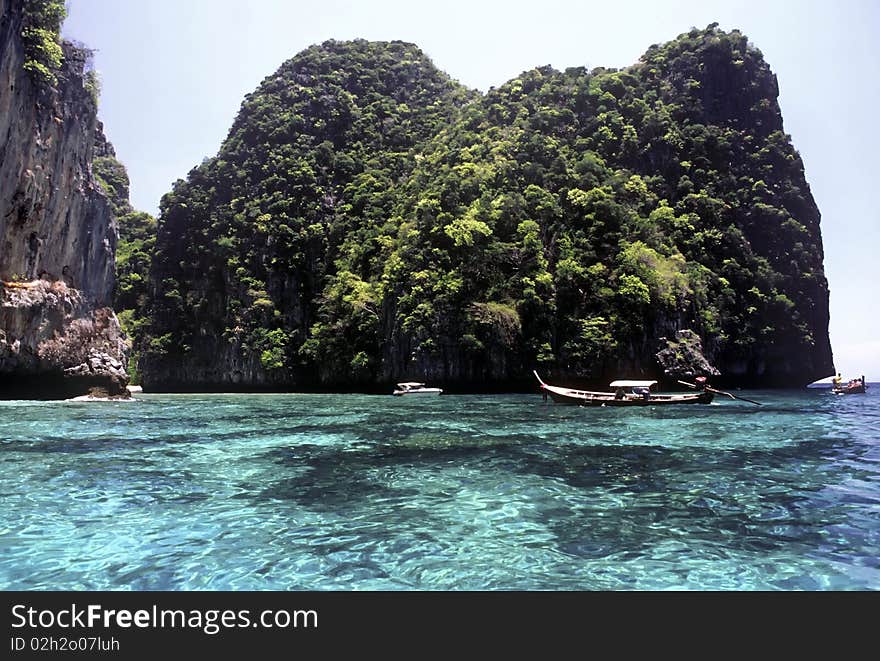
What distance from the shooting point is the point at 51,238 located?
97.4ft

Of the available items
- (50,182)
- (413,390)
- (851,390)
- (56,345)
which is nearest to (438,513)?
(56,345)

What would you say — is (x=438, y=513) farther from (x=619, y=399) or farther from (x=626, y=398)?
(x=626, y=398)

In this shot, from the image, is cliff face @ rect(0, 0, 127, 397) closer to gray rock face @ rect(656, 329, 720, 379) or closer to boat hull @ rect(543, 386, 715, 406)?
boat hull @ rect(543, 386, 715, 406)

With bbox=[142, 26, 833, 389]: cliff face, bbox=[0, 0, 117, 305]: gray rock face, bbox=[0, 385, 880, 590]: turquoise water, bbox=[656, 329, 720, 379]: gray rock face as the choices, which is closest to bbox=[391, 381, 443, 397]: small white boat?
bbox=[142, 26, 833, 389]: cliff face

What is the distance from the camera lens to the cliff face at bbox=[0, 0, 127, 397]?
25609 millimetres

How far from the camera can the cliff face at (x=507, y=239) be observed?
42.5 meters

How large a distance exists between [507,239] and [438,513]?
40672 millimetres

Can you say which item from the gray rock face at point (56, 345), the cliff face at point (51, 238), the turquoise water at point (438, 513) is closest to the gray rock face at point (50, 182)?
the cliff face at point (51, 238)

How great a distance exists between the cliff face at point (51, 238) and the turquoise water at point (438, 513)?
1790cm

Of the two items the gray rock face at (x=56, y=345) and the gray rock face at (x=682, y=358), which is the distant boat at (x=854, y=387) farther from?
the gray rock face at (x=56, y=345)

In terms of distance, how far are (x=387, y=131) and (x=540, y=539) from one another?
224ft

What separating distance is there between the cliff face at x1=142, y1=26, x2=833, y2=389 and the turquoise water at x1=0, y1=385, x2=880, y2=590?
29.1m

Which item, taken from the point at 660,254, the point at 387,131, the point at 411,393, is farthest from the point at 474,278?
the point at 387,131

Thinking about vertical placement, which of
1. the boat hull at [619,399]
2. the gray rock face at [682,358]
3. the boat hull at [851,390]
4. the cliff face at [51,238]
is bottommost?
the boat hull at [851,390]
